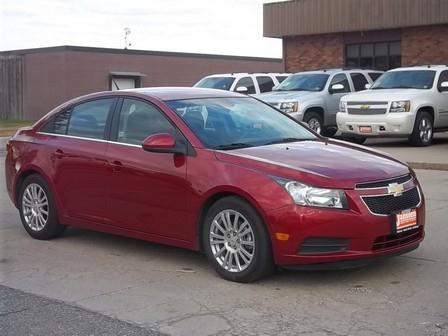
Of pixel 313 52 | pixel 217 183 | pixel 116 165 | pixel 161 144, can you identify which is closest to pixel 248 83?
pixel 313 52

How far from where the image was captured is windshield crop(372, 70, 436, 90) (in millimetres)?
16625

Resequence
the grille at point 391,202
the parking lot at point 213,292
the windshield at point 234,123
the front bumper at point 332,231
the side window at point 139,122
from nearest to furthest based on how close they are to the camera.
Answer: the parking lot at point 213,292, the front bumper at point 332,231, the grille at point 391,202, the windshield at point 234,123, the side window at point 139,122

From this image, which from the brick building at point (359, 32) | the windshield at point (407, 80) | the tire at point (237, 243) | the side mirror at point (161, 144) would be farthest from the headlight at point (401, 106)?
the tire at point (237, 243)

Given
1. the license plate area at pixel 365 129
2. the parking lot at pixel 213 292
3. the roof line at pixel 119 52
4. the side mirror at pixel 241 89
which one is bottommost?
the parking lot at pixel 213 292

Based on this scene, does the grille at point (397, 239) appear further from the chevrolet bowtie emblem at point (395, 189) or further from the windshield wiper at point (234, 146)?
the windshield wiper at point (234, 146)

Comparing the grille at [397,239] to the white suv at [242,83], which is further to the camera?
the white suv at [242,83]

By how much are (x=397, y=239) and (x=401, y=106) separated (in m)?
10.4

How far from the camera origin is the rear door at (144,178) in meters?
6.18

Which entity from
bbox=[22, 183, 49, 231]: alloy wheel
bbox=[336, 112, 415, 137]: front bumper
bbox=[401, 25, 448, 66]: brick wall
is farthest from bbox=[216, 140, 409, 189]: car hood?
bbox=[401, 25, 448, 66]: brick wall

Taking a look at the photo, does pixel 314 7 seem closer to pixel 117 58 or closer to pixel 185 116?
pixel 117 58

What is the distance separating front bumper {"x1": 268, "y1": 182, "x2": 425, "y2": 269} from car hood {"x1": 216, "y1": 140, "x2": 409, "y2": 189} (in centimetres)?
21

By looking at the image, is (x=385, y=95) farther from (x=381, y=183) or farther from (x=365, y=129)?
(x=381, y=183)

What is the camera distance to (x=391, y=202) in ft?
18.6

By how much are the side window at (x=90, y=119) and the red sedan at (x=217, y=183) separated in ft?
0.05
